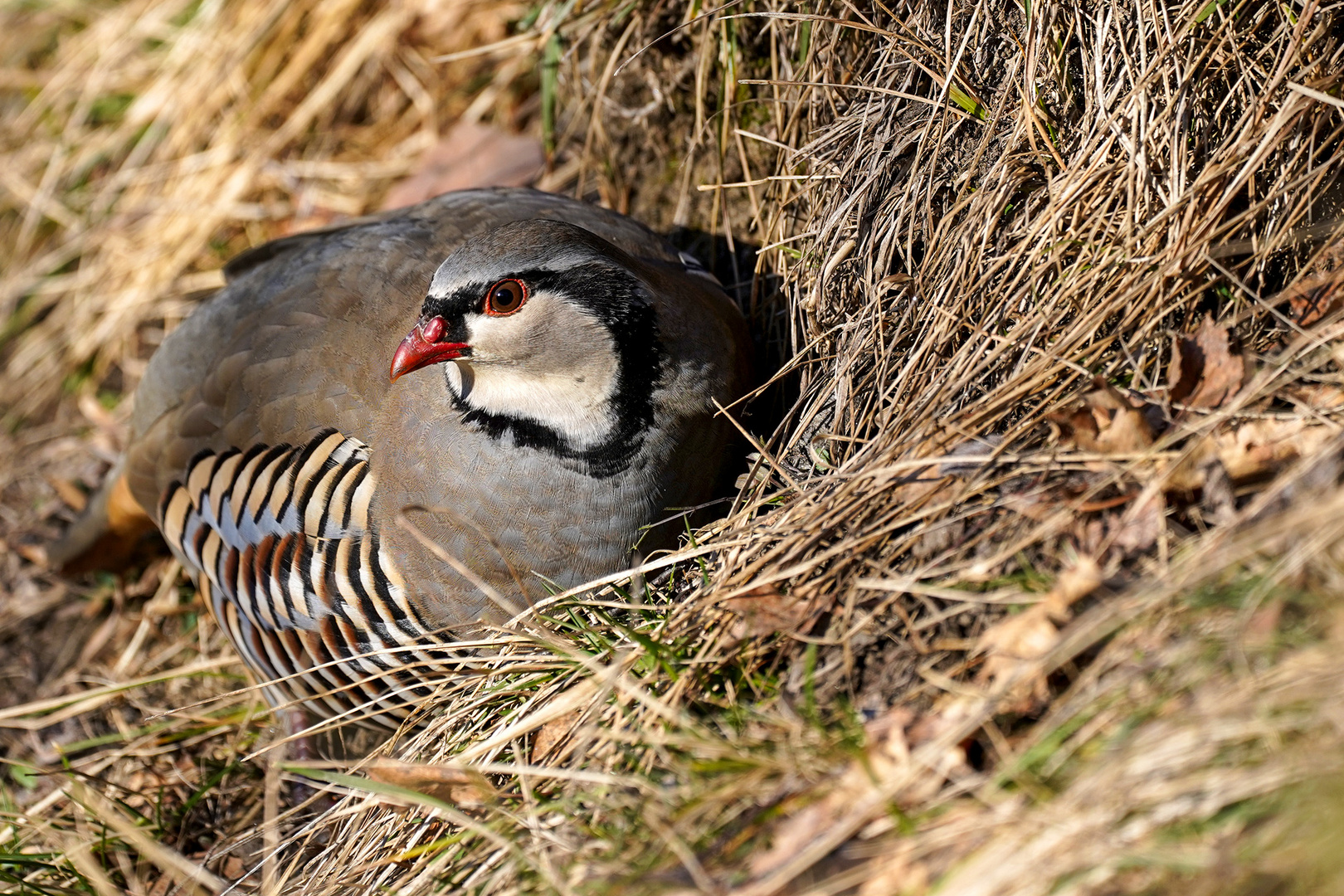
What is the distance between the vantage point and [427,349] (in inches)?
119

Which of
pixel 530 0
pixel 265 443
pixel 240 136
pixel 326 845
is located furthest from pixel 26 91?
pixel 326 845

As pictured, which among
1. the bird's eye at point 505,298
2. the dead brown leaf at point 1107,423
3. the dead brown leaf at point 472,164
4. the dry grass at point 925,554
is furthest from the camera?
the dead brown leaf at point 472,164

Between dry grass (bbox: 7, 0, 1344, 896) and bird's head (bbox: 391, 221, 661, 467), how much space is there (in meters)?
0.48

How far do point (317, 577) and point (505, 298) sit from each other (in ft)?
3.49

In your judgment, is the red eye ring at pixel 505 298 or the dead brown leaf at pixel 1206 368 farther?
the red eye ring at pixel 505 298

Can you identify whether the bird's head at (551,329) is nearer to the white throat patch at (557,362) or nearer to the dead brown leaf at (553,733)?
the white throat patch at (557,362)

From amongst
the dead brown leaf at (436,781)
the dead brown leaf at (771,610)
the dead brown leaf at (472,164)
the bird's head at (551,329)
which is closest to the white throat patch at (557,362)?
the bird's head at (551,329)

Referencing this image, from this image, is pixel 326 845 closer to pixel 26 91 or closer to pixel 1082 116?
pixel 1082 116

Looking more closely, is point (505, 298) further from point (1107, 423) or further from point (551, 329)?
point (1107, 423)

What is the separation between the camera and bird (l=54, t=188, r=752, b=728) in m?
3.01

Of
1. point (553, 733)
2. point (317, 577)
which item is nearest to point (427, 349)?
point (317, 577)

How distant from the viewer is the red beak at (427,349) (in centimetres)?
301

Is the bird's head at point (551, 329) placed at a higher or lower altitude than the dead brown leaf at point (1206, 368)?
higher

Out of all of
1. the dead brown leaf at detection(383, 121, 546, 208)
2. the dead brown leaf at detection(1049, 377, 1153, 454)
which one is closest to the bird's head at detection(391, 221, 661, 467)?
the dead brown leaf at detection(1049, 377, 1153, 454)
